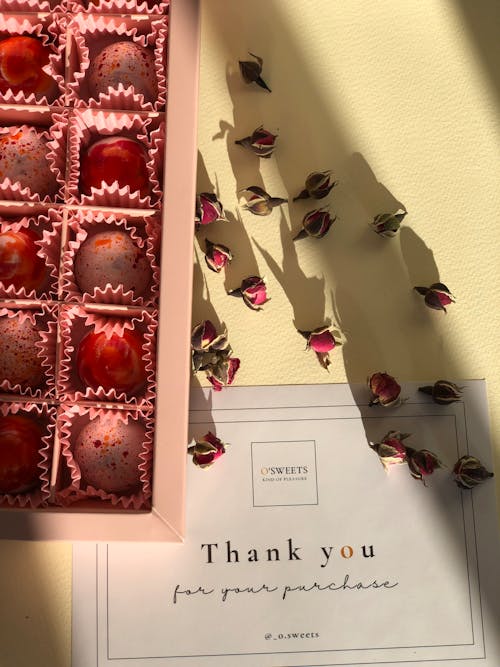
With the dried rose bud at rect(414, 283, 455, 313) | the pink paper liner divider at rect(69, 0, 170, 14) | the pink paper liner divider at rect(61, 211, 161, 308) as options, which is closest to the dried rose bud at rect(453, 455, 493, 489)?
the dried rose bud at rect(414, 283, 455, 313)

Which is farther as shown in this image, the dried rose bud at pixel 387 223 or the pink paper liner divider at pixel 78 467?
the dried rose bud at pixel 387 223

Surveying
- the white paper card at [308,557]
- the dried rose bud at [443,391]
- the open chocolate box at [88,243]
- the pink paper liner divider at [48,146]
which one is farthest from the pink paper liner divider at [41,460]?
the dried rose bud at [443,391]

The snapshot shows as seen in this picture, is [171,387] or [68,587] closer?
[171,387]

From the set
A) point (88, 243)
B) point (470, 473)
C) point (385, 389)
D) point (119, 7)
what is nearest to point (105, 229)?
point (88, 243)

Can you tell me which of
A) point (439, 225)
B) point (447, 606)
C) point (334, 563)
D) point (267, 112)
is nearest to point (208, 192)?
point (267, 112)

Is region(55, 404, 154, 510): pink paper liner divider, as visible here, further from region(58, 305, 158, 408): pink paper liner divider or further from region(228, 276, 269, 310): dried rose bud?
region(228, 276, 269, 310): dried rose bud

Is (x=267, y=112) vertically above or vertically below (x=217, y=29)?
below

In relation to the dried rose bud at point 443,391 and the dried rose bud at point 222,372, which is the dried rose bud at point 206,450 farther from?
the dried rose bud at point 443,391

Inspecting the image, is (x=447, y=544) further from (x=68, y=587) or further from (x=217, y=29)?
(x=217, y=29)
